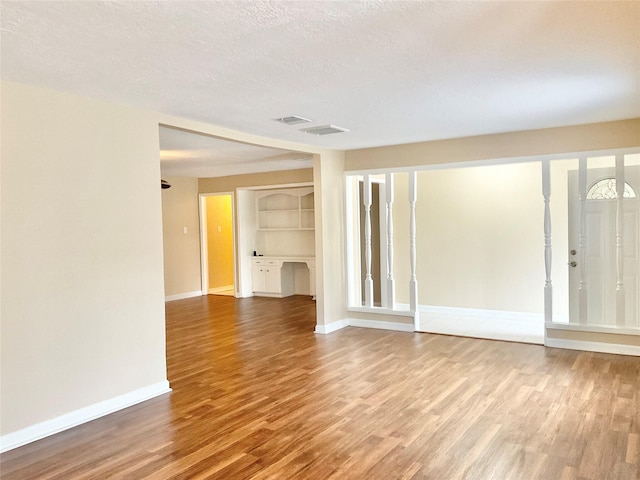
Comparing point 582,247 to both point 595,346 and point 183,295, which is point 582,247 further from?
point 183,295

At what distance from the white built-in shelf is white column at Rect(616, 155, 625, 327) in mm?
5360

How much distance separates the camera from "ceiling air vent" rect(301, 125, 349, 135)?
4922mm

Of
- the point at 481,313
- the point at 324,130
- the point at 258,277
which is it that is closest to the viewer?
the point at 324,130

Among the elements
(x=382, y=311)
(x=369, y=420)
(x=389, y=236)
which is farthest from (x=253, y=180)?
(x=369, y=420)

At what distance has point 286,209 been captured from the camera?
10.0 meters

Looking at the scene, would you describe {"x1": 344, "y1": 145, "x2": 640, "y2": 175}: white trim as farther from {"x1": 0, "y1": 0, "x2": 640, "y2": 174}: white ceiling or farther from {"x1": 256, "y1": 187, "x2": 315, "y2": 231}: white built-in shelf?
{"x1": 256, "y1": 187, "x2": 315, "y2": 231}: white built-in shelf

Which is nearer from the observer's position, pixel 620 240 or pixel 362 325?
pixel 620 240

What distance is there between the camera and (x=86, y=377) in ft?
11.9

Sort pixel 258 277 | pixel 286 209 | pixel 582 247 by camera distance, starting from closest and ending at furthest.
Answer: pixel 582 247, pixel 258 277, pixel 286 209

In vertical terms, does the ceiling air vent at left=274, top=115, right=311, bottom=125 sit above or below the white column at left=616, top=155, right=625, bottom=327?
above

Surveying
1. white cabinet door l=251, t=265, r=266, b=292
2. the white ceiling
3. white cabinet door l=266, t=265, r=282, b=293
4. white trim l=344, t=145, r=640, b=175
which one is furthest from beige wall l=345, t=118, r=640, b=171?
white cabinet door l=251, t=265, r=266, b=292

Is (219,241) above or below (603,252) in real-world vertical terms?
above

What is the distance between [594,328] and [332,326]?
3.02m

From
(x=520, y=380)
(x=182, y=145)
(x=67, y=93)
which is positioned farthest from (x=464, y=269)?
(x=67, y=93)
